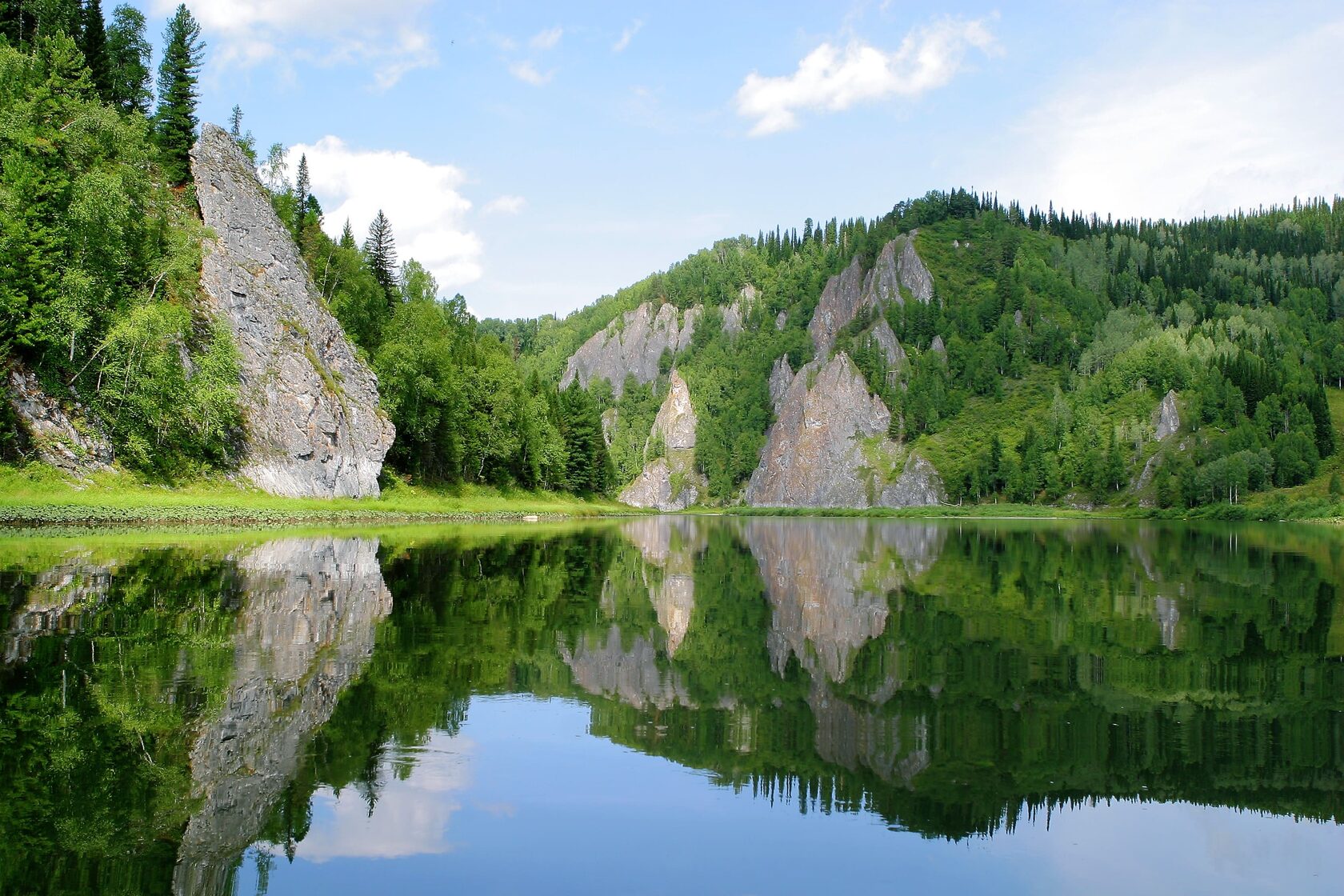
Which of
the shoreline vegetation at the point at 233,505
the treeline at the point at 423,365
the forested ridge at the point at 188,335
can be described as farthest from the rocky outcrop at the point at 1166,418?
the treeline at the point at 423,365

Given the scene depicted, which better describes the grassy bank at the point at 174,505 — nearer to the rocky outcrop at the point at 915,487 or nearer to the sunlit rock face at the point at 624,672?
the sunlit rock face at the point at 624,672

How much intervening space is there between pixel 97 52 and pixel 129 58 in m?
11.4

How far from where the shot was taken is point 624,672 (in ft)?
51.0

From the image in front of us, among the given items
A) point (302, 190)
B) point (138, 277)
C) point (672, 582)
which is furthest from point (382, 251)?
point (672, 582)

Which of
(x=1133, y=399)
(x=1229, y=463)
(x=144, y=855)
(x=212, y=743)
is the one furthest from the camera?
(x=1133, y=399)

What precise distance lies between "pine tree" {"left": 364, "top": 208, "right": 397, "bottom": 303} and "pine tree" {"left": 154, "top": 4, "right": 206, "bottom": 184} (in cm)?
2608

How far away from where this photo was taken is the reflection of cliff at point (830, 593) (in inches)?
694

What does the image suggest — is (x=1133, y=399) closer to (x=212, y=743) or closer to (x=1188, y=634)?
(x=1188, y=634)

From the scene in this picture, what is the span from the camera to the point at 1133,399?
17838cm

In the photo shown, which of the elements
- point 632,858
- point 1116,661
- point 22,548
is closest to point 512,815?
point 632,858

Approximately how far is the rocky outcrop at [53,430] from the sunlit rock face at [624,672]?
42129 millimetres

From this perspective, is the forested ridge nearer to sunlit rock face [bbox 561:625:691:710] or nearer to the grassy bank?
the grassy bank

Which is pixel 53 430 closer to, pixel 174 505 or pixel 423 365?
pixel 174 505

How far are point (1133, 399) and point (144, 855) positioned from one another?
198 m
